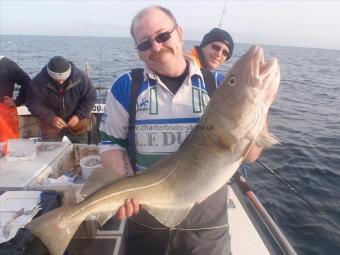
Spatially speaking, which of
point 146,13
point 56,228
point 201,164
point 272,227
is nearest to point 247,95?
point 201,164

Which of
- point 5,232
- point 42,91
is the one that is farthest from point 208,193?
point 42,91

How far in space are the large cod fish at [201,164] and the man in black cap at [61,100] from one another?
4.90 m

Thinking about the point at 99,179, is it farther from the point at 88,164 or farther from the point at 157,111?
the point at 88,164

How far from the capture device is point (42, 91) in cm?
747

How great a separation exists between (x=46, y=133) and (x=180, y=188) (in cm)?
583

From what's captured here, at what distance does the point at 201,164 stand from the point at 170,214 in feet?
1.74

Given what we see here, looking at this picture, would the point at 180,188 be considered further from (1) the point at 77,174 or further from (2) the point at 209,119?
(1) the point at 77,174

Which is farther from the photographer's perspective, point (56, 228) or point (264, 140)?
point (56, 228)

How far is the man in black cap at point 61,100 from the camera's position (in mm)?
7301

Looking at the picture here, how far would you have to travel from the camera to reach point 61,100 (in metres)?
7.61

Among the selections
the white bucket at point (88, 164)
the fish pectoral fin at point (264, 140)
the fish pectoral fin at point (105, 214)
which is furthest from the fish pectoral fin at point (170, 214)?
the white bucket at point (88, 164)

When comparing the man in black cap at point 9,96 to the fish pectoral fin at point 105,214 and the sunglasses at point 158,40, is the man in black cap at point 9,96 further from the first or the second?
the sunglasses at point 158,40

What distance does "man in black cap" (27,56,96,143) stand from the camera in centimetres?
730

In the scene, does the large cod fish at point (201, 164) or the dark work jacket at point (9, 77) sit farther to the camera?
the dark work jacket at point (9, 77)
